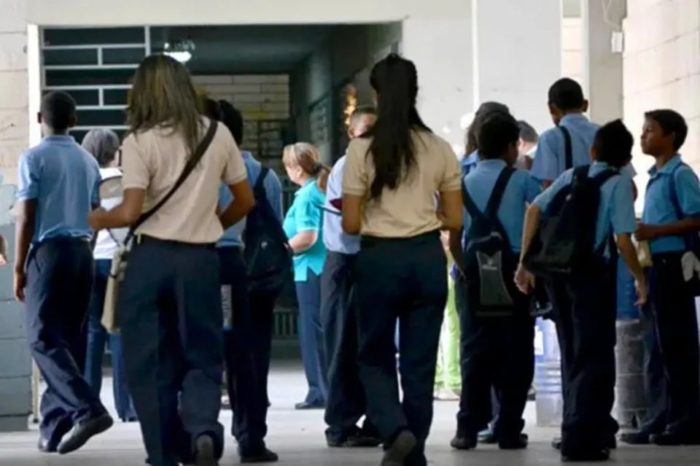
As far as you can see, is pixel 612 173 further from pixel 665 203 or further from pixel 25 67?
pixel 25 67

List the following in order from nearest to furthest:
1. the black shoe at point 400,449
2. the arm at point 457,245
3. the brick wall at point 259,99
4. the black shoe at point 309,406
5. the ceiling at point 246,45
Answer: the black shoe at point 400,449 < the arm at point 457,245 < the black shoe at point 309,406 < the ceiling at point 246,45 < the brick wall at point 259,99

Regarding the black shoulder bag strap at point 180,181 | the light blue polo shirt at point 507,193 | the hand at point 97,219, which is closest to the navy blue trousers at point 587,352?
the light blue polo shirt at point 507,193

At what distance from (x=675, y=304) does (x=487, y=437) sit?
1.38m

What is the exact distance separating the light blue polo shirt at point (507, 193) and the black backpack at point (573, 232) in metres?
0.75

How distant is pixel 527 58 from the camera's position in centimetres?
1886

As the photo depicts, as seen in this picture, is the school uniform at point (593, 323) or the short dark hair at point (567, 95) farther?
the short dark hair at point (567, 95)

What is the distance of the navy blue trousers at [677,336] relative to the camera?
39.9 feet

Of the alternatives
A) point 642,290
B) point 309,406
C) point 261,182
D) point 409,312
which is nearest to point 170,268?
point 409,312

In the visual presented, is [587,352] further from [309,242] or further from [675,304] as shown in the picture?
[309,242]

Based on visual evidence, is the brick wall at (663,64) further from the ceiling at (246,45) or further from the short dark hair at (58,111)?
the ceiling at (246,45)

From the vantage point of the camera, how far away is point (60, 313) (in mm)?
12172

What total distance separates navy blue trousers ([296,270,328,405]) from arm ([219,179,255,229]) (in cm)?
637

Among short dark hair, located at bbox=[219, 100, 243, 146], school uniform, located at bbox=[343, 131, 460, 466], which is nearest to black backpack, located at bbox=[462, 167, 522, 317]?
short dark hair, located at bbox=[219, 100, 243, 146]

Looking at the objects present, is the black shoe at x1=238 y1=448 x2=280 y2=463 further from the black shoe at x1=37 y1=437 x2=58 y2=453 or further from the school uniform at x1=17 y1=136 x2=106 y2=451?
the black shoe at x1=37 y1=437 x2=58 y2=453
